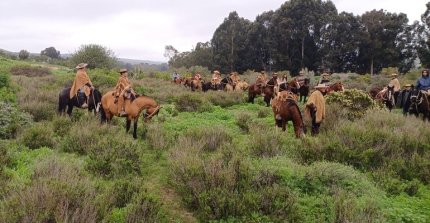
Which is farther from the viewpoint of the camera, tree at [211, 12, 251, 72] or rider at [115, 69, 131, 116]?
tree at [211, 12, 251, 72]

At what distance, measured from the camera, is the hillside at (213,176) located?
16.5 feet

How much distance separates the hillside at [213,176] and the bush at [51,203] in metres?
0.01

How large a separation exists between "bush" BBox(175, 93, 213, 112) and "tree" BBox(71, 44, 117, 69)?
25.9 m

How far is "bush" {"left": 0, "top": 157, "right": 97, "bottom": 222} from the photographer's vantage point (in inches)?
169

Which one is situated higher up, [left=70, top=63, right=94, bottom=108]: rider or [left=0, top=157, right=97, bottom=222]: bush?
[left=70, top=63, right=94, bottom=108]: rider

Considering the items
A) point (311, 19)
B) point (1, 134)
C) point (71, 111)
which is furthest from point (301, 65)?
point (1, 134)

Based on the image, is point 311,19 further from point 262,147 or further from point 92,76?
point 262,147

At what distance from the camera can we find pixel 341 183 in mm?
6473

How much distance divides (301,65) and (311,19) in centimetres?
540

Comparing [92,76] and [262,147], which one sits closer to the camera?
[262,147]

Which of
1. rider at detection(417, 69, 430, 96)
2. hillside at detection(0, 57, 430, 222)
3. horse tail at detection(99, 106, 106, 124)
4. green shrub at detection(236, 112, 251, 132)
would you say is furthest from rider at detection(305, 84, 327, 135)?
rider at detection(417, 69, 430, 96)

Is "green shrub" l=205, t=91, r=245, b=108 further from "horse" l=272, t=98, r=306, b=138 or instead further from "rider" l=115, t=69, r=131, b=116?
"rider" l=115, t=69, r=131, b=116

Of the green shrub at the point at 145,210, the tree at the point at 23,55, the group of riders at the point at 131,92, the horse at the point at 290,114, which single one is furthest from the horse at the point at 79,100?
the tree at the point at 23,55

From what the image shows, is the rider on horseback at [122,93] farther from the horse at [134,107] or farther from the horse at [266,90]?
the horse at [266,90]
